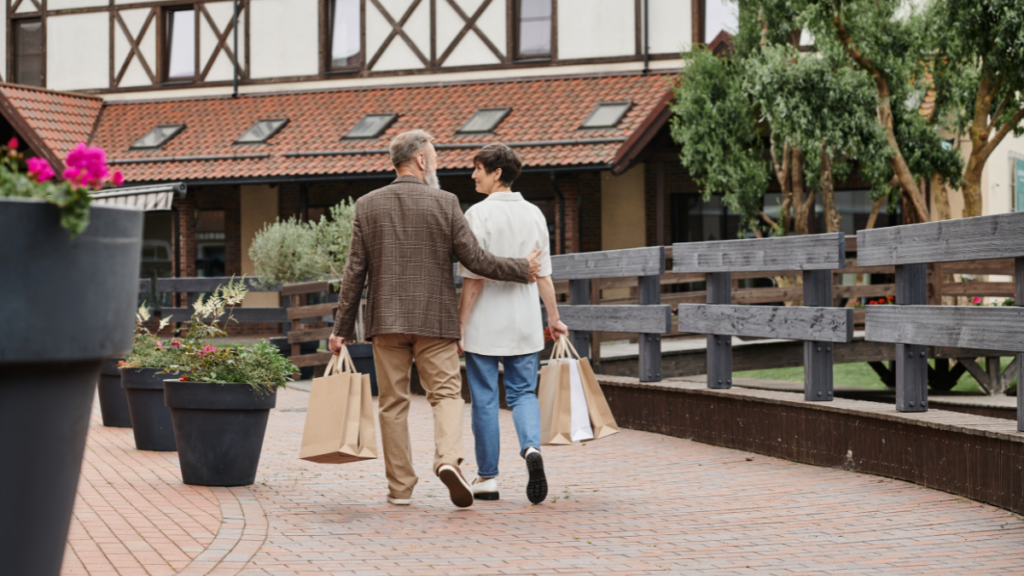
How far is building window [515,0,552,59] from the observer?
2038 centimetres

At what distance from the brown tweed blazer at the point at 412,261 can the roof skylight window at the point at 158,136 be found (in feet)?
54.2

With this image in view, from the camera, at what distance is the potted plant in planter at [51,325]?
2697 mm

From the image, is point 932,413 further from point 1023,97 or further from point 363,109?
point 363,109

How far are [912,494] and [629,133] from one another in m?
12.2

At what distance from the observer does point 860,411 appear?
6465 millimetres

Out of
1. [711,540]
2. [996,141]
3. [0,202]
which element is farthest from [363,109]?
[0,202]

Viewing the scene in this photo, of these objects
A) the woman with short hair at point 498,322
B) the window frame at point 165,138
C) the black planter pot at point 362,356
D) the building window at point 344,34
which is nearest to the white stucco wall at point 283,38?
the building window at point 344,34

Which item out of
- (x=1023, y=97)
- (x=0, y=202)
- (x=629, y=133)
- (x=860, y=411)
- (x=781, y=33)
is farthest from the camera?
(x=629, y=133)

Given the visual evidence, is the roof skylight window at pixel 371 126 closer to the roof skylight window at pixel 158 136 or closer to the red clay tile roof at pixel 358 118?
the red clay tile roof at pixel 358 118

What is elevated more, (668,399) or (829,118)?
(829,118)

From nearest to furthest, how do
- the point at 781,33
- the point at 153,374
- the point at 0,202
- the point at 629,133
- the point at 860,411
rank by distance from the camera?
the point at 0,202, the point at 860,411, the point at 153,374, the point at 781,33, the point at 629,133

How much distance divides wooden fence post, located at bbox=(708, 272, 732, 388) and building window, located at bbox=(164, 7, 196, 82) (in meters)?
17.0

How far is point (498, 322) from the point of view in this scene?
585 centimetres

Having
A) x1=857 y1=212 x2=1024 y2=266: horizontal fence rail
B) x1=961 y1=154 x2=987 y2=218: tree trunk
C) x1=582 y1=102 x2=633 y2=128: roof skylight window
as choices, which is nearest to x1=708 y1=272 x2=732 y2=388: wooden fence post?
x1=857 y1=212 x2=1024 y2=266: horizontal fence rail
